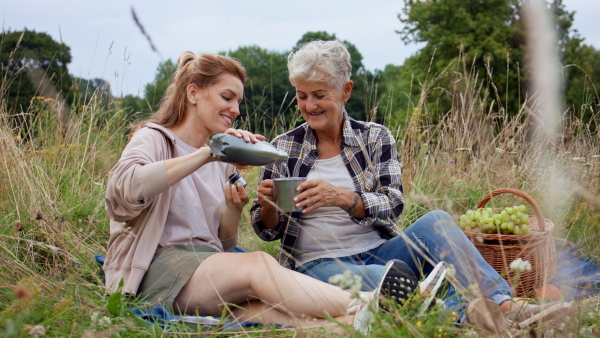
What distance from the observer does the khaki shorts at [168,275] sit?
7.73 feet

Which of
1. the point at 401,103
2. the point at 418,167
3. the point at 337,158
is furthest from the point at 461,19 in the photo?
the point at 337,158

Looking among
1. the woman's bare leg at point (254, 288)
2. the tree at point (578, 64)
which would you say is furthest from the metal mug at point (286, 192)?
the tree at point (578, 64)

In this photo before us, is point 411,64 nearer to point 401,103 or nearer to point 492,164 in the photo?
point 401,103

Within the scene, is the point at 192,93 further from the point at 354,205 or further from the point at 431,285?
the point at 431,285

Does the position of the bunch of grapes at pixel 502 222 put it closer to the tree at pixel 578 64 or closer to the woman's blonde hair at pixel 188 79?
the woman's blonde hair at pixel 188 79

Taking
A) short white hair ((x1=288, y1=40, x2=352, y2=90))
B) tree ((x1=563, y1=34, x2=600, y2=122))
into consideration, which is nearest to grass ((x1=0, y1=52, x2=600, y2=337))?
short white hair ((x1=288, y1=40, x2=352, y2=90))

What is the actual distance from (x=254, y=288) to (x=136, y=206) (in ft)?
2.00

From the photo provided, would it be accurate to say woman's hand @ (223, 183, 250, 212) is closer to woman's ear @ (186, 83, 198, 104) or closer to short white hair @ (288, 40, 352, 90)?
woman's ear @ (186, 83, 198, 104)

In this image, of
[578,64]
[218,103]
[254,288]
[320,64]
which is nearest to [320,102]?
[320,64]

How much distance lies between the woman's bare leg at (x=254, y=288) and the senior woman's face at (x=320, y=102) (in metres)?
0.90

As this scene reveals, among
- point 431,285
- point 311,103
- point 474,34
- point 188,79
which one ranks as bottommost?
point 431,285

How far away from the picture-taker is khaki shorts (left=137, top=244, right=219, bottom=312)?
236 cm

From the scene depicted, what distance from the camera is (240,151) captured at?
2254 millimetres

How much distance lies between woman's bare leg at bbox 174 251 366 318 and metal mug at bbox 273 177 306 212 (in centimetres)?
24
